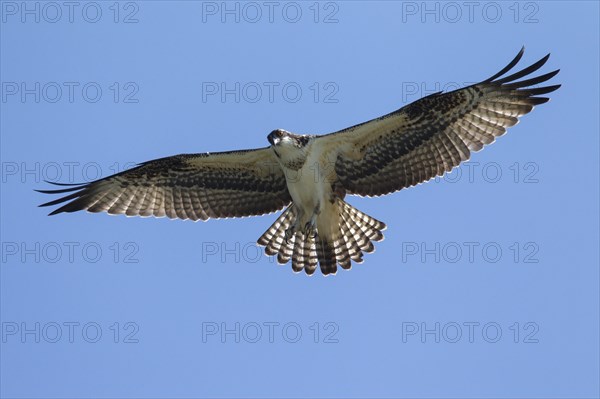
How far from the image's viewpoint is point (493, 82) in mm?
15094

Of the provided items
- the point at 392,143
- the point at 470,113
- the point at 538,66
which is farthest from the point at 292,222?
the point at 538,66

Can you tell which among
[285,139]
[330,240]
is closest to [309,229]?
A: [330,240]

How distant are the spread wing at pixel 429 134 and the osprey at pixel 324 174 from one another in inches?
0.5

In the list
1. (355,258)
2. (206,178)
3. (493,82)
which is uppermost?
(493,82)

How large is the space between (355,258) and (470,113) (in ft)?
7.95

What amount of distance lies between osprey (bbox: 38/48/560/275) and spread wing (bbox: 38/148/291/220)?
0.5 inches

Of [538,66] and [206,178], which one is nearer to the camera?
[538,66]

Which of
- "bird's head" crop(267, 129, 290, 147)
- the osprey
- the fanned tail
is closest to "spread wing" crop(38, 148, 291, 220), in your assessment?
the osprey

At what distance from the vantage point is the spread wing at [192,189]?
52.4 ft

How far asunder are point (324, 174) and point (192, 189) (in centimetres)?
180

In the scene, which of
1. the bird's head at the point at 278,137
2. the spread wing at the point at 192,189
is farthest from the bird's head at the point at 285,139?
the spread wing at the point at 192,189

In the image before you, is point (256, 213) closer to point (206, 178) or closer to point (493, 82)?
point (206, 178)

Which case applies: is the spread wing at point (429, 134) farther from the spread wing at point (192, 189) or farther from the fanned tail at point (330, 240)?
the spread wing at point (192, 189)

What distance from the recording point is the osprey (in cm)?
1517
